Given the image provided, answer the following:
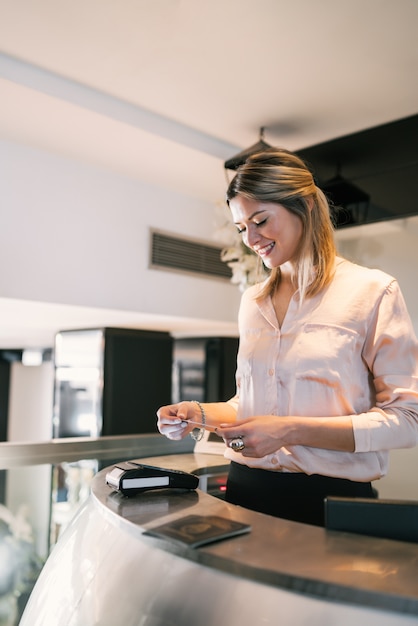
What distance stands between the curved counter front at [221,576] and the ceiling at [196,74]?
1962 millimetres

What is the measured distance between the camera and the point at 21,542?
7.84 ft

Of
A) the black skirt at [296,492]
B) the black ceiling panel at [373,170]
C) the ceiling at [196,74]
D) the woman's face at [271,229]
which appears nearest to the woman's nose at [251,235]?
the woman's face at [271,229]

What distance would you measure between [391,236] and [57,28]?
2132 mm

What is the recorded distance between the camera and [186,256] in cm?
414

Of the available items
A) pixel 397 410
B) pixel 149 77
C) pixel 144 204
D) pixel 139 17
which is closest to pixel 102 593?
pixel 397 410

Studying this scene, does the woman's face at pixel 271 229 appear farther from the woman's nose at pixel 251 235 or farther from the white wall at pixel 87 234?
the white wall at pixel 87 234

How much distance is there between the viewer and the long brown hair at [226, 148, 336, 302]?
1.34 m

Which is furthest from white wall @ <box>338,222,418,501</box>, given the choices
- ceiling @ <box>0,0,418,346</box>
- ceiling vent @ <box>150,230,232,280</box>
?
ceiling vent @ <box>150,230,232,280</box>

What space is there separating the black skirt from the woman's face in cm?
51

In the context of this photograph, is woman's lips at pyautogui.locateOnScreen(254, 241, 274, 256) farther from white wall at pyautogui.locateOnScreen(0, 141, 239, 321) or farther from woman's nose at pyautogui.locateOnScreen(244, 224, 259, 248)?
white wall at pyautogui.locateOnScreen(0, 141, 239, 321)

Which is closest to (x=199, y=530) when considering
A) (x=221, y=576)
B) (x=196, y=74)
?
(x=221, y=576)

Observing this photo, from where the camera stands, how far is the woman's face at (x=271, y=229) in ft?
4.48

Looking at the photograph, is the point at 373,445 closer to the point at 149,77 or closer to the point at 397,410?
the point at 397,410

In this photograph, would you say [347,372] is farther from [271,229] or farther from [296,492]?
[271,229]
